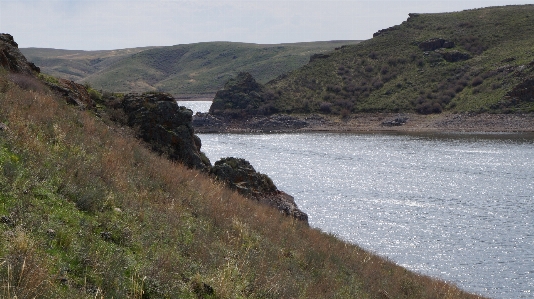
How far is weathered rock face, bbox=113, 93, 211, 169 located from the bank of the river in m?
69.4

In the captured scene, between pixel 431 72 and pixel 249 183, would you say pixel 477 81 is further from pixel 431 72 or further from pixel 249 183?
pixel 249 183

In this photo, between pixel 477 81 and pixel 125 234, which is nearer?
pixel 125 234

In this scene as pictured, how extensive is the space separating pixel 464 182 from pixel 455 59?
7096cm

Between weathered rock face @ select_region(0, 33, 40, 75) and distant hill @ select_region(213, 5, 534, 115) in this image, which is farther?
distant hill @ select_region(213, 5, 534, 115)

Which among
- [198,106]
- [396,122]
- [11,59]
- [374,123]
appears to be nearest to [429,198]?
[11,59]

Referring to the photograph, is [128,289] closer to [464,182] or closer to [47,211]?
[47,211]

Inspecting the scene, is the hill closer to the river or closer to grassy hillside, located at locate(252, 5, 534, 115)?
the river

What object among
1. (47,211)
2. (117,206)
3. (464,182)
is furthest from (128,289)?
(464,182)

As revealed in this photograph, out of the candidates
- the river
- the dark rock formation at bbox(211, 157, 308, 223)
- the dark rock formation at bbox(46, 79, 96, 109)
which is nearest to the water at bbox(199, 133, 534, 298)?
the river

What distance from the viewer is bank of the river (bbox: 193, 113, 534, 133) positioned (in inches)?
3108

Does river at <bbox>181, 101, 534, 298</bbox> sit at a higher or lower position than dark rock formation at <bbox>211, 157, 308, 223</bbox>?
lower

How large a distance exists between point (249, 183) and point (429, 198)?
2029 centimetres

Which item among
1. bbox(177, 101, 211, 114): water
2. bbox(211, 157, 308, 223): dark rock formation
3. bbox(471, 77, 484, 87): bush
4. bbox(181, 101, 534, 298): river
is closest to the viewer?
bbox(211, 157, 308, 223): dark rock formation

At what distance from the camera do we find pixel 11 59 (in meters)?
17.2
